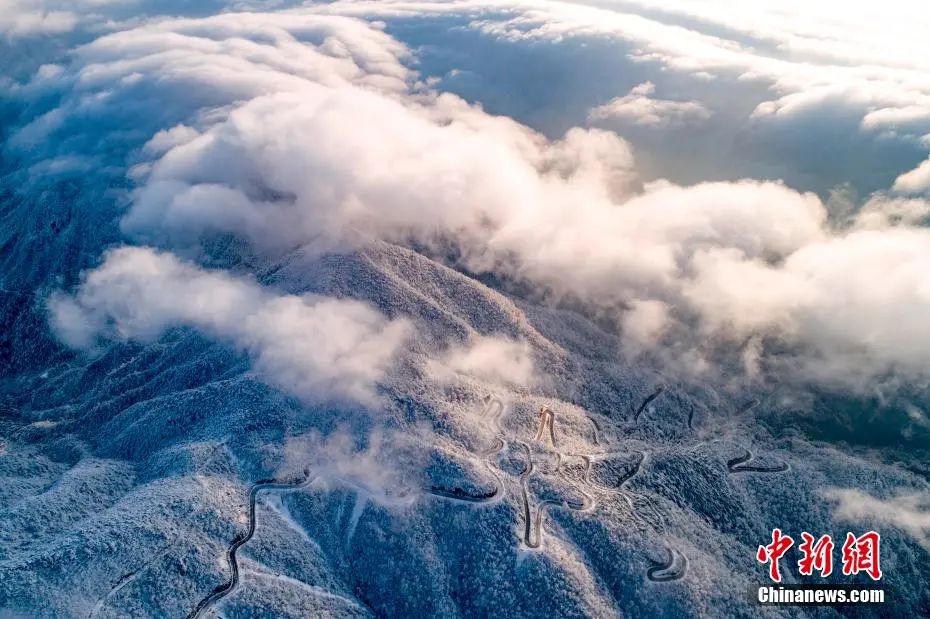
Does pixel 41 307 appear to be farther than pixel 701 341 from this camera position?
Yes

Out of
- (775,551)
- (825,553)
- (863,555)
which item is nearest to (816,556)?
(825,553)

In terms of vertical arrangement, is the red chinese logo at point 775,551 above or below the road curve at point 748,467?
below

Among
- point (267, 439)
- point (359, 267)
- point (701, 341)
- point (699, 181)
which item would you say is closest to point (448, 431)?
point (267, 439)

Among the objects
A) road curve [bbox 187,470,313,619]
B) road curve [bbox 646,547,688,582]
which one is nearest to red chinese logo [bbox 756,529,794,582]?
road curve [bbox 646,547,688,582]

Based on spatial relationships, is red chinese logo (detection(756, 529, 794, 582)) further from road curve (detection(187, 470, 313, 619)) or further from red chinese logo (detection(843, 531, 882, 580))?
road curve (detection(187, 470, 313, 619))

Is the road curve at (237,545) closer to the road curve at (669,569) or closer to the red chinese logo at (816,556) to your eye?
the road curve at (669,569)

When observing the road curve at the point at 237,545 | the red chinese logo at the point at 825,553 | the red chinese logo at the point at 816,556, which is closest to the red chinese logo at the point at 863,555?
the red chinese logo at the point at 825,553

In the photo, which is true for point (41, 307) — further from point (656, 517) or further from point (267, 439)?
point (656, 517)

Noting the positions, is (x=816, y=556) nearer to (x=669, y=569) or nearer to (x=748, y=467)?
(x=748, y=467)

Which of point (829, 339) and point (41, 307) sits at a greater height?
point (829, 339)
